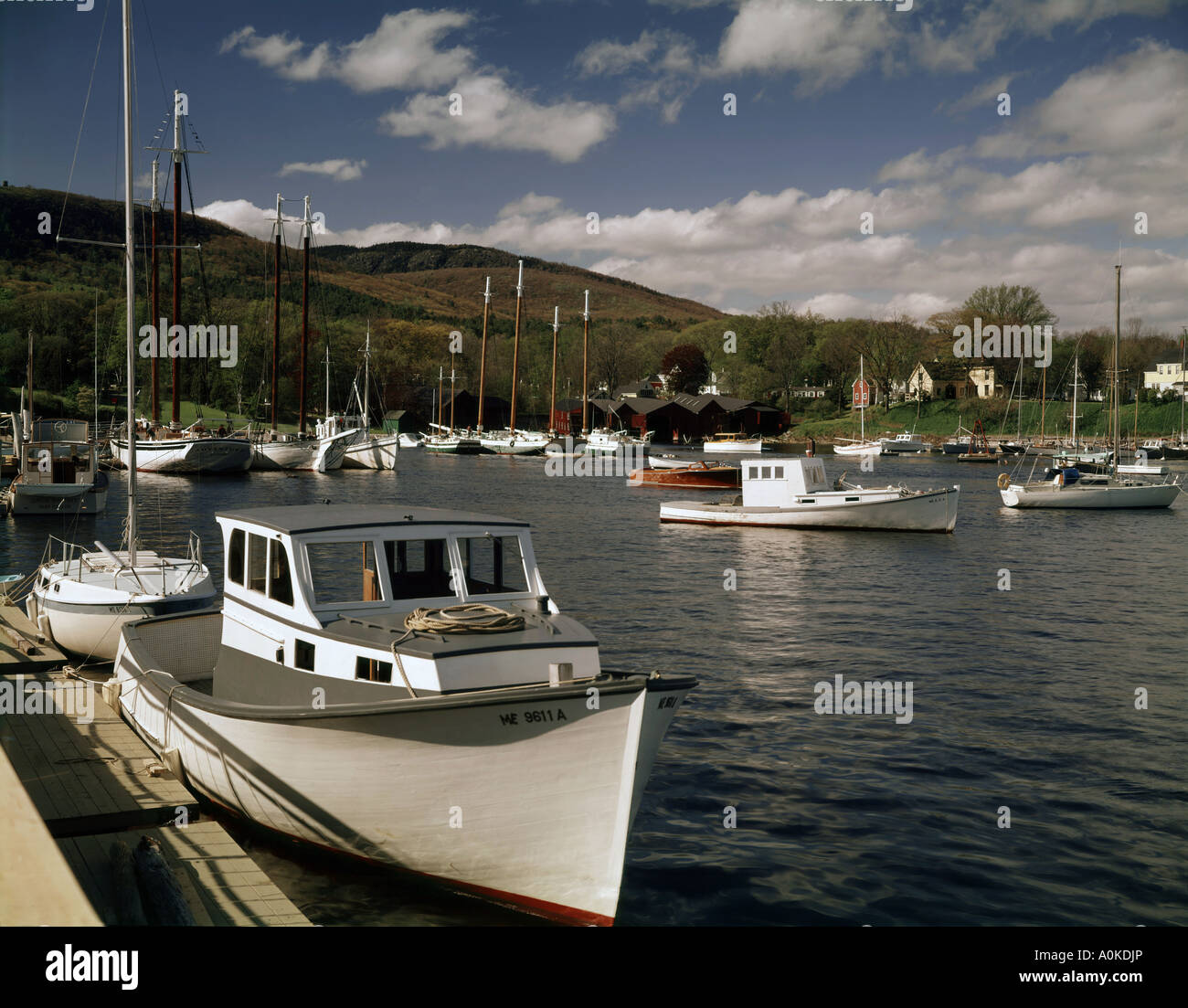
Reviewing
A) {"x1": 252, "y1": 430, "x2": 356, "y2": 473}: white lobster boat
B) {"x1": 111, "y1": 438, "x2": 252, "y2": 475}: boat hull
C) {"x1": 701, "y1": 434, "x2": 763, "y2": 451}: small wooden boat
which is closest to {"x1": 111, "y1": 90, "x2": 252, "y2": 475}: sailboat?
{"x1": 111, "y1": 438, "x2": 252, "y2": 475}: boat hull

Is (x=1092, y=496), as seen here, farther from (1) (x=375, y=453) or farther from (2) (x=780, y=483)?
(1) (x=375, y=453)

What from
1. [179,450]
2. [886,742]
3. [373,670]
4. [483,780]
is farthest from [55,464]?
[483,780]

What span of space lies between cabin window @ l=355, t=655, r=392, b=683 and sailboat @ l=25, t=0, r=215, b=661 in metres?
→ 9.33

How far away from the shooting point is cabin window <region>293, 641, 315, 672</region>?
11125 mm

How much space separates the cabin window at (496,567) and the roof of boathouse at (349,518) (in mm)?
222

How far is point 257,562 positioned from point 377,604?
73.6 inches

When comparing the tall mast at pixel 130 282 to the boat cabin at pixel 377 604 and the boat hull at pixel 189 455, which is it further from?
the boat hull at pixel 189 455

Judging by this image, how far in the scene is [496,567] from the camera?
11938mm

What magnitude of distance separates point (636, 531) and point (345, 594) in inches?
1369

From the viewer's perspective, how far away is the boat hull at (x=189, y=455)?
72.4 metres
